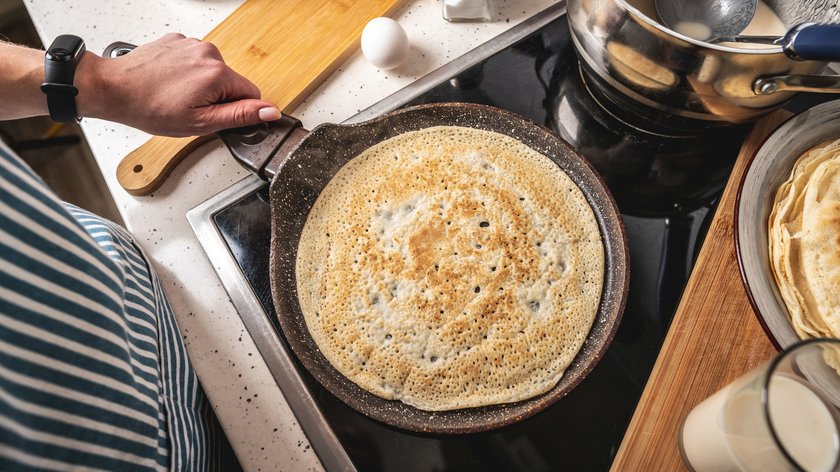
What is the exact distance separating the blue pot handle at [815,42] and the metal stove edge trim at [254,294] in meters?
0.52

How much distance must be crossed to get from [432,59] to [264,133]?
1.30 ft

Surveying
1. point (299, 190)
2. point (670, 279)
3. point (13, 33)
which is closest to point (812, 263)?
point (670, 279)

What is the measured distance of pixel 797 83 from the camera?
707 mm

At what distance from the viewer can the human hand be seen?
0.89 metres

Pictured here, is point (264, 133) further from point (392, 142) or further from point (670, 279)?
point (670, 279)

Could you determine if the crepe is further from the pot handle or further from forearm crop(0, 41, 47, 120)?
forearm crop(0, 41, 47, 120)

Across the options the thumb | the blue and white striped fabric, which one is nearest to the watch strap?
the thumb

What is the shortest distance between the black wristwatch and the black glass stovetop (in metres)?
0.32

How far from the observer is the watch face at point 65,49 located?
2.89ft

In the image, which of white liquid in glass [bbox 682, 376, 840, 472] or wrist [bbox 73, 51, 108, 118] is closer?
white liquid in glass [bbox 682, 376, 840, 472]

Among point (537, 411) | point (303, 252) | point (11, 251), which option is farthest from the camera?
point (303, 252)

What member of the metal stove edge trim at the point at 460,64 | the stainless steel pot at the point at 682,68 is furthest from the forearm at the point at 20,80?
the stainless steel pot at the point at 682,68

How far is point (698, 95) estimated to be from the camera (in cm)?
76

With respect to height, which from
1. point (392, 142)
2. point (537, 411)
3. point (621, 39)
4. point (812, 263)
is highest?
point (621, 39)
